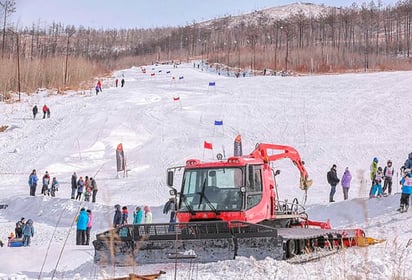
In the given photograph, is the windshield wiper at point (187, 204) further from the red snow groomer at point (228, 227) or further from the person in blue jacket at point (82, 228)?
the person in blue jacket at point (82, 228)

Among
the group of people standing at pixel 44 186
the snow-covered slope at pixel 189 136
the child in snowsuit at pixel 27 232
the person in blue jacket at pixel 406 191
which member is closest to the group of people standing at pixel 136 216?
the snow-covered slope at pixel 189 136

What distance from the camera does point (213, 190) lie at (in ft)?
39.2

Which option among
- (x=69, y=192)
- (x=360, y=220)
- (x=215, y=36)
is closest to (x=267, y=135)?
(x=69, y=192)

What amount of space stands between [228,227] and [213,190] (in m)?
1.77

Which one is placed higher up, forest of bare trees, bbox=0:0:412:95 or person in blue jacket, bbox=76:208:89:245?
forest of bare trees, bbox=0:0:412:95

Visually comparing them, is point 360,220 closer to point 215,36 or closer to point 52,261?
point 52,261

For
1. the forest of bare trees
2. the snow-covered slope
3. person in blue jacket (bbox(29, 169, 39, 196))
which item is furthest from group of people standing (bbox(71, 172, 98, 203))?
the forest of bare trees

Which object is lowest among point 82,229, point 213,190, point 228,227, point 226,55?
point 82,229

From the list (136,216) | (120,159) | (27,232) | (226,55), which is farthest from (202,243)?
(226,55)

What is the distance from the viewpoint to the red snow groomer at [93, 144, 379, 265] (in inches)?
394

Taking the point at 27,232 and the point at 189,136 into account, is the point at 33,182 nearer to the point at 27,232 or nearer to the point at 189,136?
the point at 27,232

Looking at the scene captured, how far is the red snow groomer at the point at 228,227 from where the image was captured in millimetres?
10000

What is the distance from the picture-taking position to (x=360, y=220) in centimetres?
1889

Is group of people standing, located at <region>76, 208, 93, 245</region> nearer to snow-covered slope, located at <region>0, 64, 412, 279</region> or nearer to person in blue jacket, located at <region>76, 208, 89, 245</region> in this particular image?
person in blue jacket, located at <region>76, 208, 89, 245</region>
